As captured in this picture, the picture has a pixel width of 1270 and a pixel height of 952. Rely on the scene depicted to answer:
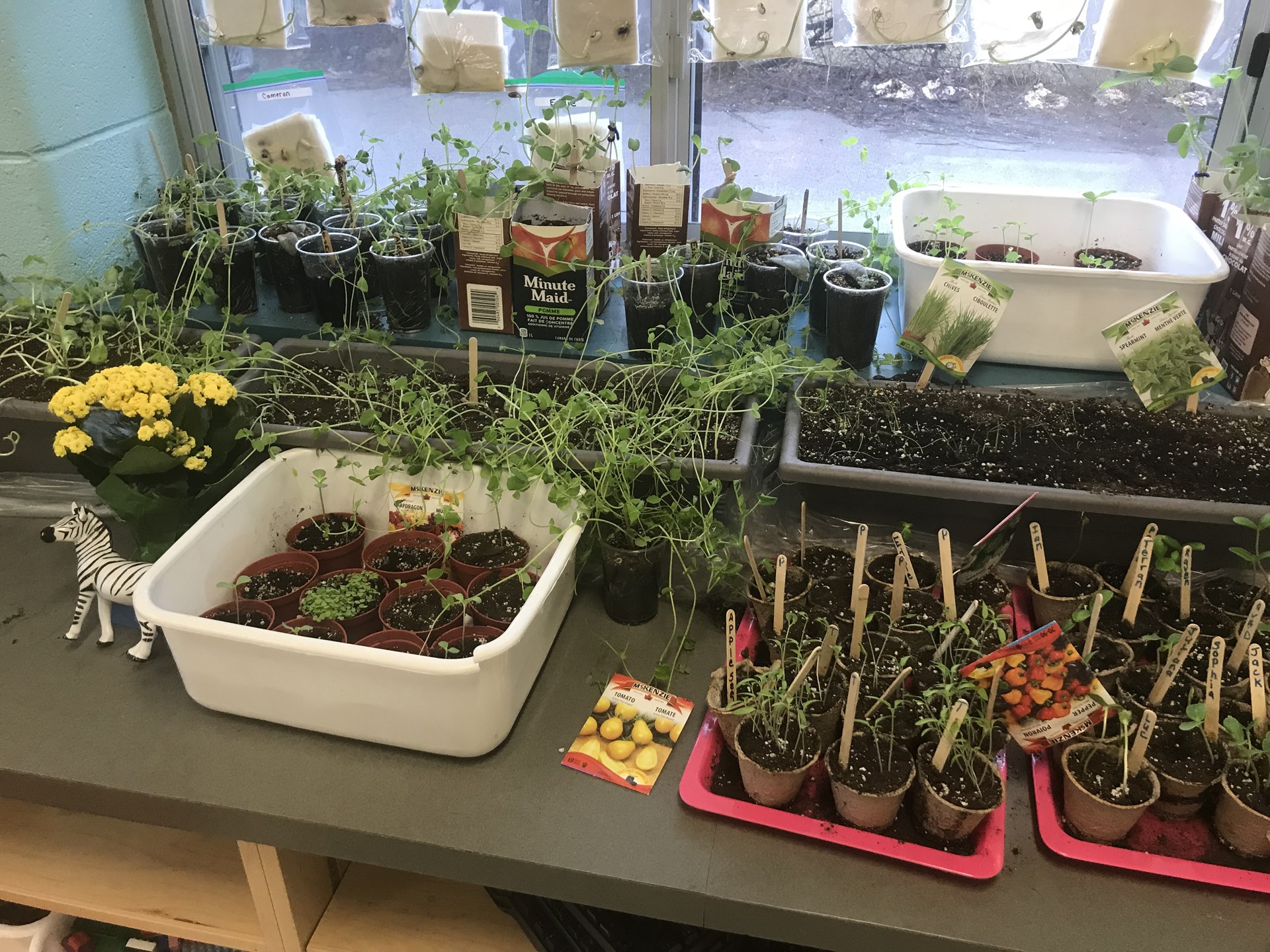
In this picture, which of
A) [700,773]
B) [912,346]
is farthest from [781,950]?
[912,346]

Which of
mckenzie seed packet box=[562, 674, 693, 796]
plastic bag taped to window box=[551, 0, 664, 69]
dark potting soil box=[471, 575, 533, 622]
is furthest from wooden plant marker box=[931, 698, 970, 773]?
plastic bag taped to window box=[551, 0, 664, 69]

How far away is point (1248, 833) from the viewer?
3.55ft

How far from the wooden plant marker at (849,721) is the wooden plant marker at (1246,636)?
542mm

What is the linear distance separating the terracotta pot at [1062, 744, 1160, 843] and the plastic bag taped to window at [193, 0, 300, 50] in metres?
1.98

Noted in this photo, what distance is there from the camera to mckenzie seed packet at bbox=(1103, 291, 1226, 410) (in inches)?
57.7

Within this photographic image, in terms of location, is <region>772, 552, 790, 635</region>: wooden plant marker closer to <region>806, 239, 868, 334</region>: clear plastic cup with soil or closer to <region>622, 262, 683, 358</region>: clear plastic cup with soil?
<region>622, 262, 683, 358</region>: clear plastic cup with soil

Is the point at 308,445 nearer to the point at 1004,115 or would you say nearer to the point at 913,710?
the point at 913,710

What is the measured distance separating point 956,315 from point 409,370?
3.29 ft

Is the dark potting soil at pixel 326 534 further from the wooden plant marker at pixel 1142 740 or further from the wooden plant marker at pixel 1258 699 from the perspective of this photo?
the wooden plant marker at pixel 1258 699

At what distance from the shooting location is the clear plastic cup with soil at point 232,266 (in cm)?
183

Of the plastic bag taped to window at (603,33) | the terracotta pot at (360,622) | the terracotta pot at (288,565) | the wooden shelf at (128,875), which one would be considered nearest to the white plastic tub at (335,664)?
the terracotta pot at (288,565)

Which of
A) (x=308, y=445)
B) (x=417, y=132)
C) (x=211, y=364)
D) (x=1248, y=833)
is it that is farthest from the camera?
(x=417, y=132)

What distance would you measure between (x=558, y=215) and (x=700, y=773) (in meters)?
1.09

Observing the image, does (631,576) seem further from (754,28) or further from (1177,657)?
(754,28)
